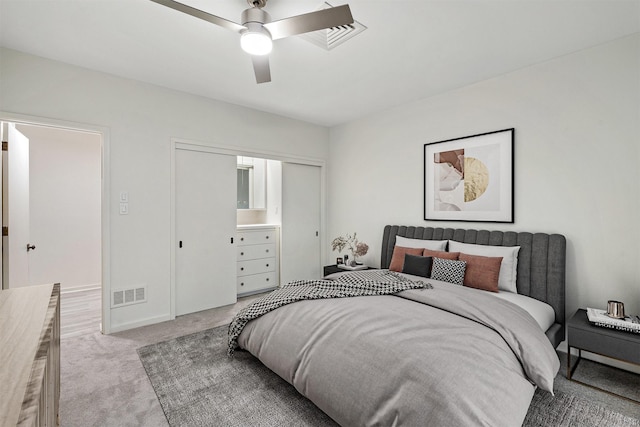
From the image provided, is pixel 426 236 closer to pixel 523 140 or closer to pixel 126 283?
pixel 523 140

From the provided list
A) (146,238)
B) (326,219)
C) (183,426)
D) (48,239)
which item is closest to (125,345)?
(146,238)

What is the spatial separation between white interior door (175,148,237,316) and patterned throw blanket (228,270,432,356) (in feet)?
4.54

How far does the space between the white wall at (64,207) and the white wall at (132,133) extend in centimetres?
185

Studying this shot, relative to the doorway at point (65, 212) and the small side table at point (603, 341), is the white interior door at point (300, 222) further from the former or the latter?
the small side table at point (603, 341)

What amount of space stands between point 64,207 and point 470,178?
18.3 feet

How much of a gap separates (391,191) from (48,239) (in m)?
4.96

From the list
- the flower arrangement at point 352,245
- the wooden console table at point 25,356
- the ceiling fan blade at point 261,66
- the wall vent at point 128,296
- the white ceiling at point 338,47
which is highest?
the white ceiling at point 338,47

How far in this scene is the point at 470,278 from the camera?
2.77m

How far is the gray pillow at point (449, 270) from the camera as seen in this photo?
2.81 metres

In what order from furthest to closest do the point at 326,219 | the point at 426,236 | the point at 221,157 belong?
the point at 326,219 < the point at 221,157 < the point at 426,236

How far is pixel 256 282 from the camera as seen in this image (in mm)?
4547

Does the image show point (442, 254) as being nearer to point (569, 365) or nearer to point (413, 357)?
point (569, 365)

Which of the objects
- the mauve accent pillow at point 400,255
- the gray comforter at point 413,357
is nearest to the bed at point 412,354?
the gray comforter at point 413,357

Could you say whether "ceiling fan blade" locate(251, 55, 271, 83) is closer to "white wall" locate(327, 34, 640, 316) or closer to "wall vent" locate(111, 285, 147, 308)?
"white wall" locate(327, 34, 640, 316)
